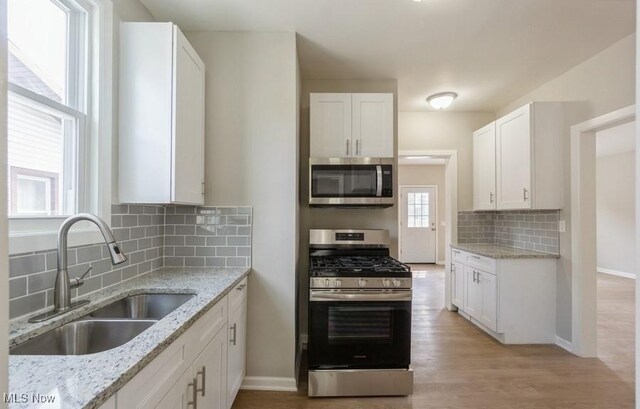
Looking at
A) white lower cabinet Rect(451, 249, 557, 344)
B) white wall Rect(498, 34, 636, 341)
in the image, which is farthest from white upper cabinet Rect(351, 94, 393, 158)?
white wall Rect(498, 34, 636, 341)

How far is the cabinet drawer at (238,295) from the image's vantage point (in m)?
1.83

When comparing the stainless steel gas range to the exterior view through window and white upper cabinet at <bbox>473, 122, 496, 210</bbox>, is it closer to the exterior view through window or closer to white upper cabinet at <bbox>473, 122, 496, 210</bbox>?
the exterior view through window

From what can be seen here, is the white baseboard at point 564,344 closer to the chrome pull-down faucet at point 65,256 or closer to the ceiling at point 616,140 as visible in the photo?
the ceiling at point 616,140

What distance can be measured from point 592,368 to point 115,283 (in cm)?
361

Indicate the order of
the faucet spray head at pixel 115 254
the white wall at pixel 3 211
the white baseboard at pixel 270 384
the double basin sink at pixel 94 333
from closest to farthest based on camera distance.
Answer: the white wall at pixel 3 211 → the double basin sink at pixel 94 333 → the faucet spray head at pixel 115 254 → the white baseboard at pixel 270 384

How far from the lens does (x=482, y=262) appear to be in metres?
3.22

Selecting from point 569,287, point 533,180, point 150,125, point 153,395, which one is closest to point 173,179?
point 150,125

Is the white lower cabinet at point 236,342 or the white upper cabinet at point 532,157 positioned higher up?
the white upper cabinet at point 532,157

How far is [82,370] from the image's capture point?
79cm

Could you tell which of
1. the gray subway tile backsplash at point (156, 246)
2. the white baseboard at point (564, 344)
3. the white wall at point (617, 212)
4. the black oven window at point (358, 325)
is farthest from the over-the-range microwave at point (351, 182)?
the white wall at point (617, 212)

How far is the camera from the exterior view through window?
126cm

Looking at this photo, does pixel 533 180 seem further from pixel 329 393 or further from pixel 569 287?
pixel 329 393

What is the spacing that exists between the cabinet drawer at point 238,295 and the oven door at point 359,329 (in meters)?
0.47

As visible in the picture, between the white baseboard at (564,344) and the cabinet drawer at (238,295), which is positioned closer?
the cabinet drawer at (238,295)
